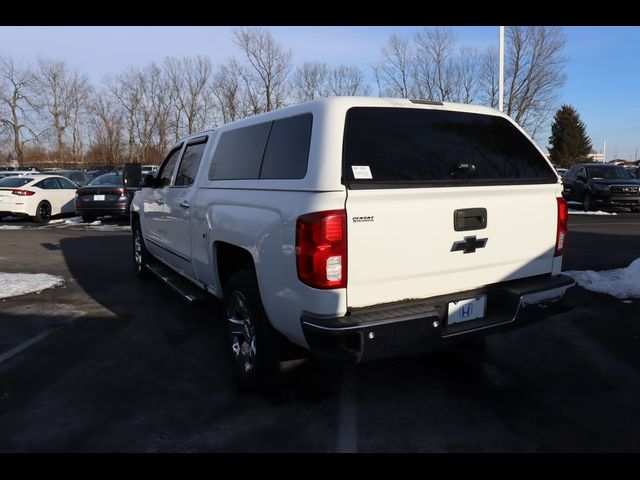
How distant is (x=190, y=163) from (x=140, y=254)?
262cm

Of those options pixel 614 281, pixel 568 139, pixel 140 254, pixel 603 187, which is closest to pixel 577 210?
pixel 603 187

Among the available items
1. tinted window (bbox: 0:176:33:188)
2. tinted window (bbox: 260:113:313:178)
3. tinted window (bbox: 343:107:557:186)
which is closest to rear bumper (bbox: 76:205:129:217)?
tinted window (bbox: 0:176:33:188)

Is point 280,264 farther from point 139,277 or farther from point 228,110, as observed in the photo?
point 228,110

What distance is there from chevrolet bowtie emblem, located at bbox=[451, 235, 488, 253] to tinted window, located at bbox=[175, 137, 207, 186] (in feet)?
8.78

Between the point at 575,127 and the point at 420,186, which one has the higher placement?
the point at 575,127

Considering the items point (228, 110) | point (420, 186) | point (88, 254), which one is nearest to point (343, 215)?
point (420, 186)

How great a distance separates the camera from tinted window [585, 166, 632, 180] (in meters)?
17.9

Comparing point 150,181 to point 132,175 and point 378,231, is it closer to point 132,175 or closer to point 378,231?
point 132,175

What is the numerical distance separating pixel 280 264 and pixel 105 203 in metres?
12.8

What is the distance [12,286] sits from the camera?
22.5 feet

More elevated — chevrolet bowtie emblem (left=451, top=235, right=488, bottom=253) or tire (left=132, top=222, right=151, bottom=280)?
chevrolet bowtie emblem (left=451, top=235, right=488, bottom=253)

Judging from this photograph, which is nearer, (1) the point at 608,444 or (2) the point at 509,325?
(1) the point at 608,444

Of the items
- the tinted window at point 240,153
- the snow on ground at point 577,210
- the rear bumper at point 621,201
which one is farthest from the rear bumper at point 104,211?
the rear bumper at point 621,201

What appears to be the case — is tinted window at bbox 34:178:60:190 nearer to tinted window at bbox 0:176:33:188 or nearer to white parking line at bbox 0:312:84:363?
tinted window at bbox 0:176:33:188
